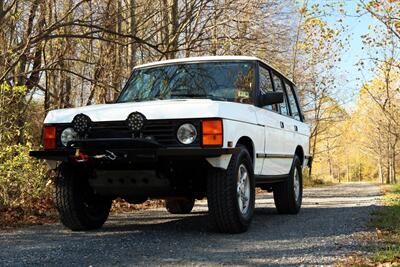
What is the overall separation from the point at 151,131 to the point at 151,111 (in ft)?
0.71

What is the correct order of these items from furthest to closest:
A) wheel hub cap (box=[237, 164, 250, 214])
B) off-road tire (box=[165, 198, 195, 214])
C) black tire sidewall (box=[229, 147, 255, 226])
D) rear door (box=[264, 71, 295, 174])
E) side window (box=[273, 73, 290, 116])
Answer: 1. off-road tire (box=[165, 198, 195, 214])
2. side window (box=[273, 73, 290, 116])
3. rear door (box=[264, 71, 295, 174])
4. wheel hub cap (box=[237, 164, 250, 214])
5. black tire sidewall (box=[229, 147, 255, 226])

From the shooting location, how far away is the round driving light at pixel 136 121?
5246mm

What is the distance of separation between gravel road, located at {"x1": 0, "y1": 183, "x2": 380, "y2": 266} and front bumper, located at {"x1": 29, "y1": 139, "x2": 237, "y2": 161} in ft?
2.94

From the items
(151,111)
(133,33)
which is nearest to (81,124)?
(151,111)

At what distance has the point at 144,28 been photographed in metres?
13.7

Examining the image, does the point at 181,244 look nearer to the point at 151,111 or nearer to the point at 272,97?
the point at 151,111

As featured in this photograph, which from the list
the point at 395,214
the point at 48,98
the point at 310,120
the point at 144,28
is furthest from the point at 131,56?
the point at 310,120

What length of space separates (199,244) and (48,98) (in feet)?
31.3

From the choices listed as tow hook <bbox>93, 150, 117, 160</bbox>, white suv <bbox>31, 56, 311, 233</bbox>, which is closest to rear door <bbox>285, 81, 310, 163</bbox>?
white suv <bbox>31, 56, 311, 233</bbox>

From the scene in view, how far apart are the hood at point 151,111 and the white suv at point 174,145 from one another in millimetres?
11

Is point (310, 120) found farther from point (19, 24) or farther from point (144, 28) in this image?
point (19, 24)

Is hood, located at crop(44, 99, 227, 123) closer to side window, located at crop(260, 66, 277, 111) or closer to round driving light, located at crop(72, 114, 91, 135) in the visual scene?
round driving light, located at crop(72, 114, 91, 135)

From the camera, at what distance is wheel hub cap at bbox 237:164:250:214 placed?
5711 millimetres

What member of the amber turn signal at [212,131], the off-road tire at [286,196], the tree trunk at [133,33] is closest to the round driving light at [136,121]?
the amber turn signal at [212,131]
